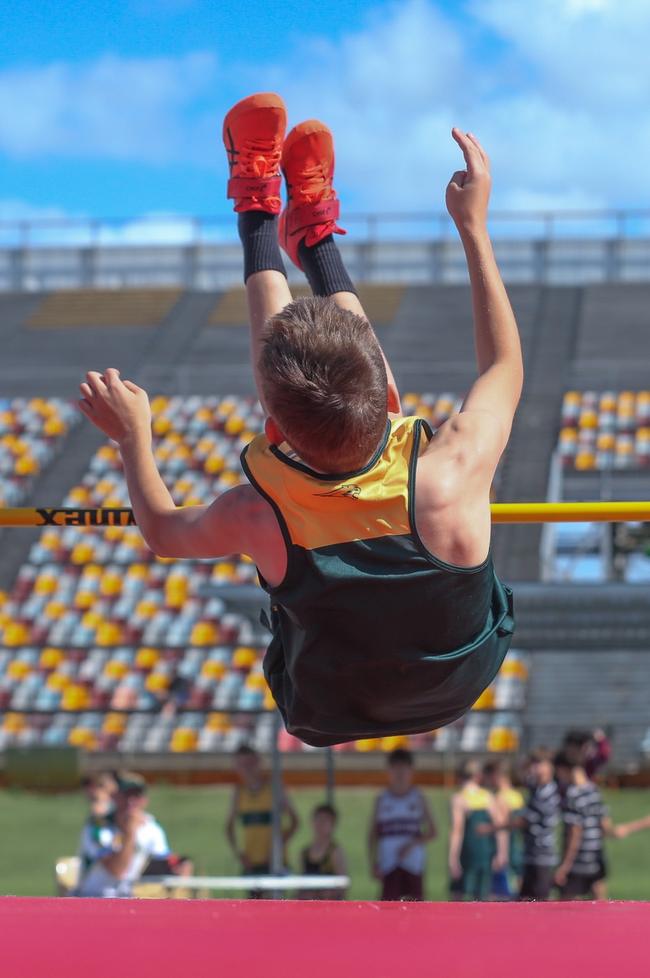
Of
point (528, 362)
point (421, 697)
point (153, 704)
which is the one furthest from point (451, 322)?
point (421, 697)

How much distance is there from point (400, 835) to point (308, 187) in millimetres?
5406

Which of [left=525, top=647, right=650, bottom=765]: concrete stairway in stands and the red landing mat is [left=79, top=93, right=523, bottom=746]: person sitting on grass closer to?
the red landing mat

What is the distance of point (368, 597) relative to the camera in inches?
81.4

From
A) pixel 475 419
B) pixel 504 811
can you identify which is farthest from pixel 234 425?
pixel 475 419

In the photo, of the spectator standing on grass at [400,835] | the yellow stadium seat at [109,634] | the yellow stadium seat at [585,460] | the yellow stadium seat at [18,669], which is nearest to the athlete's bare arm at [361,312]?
the spectator standing on grass at [400,835]

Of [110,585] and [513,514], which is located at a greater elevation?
[110,585]

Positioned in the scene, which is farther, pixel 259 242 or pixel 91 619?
pixel 91 619

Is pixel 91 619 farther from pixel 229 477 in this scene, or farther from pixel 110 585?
pixel 229 477

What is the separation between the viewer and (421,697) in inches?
87.0

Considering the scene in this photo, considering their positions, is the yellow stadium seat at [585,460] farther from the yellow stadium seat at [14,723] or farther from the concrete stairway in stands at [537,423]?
the yellow stadium seat at [14,723]

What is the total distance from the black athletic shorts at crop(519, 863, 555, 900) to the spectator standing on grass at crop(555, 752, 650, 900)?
4.7 inches

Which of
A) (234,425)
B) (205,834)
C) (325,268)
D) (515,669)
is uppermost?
(234,425)

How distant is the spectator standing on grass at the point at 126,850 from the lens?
691cm

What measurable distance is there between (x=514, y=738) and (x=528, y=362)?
9823 millimetres
